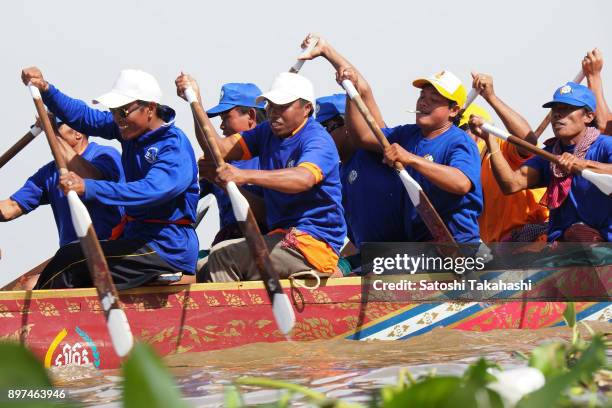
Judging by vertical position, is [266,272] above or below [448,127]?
below

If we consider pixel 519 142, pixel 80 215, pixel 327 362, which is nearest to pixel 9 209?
pixel 80 215

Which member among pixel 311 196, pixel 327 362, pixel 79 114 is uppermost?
pixel 79 114

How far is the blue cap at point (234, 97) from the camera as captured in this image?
6.83 m

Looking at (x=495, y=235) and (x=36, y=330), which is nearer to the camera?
(x=36, y=330)

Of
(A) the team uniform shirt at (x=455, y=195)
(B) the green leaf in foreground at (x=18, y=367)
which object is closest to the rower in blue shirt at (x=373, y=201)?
(A) the team uniform shirt at (x=455, y=195)

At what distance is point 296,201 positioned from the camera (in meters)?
5.63

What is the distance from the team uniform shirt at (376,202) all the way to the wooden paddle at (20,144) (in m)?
1.99

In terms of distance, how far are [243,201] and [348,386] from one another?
1.85 m

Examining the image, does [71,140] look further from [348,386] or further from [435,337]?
[348,386]

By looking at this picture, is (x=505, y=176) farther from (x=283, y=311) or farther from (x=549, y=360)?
(x=549, y=360)

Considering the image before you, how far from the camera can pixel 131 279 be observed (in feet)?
17.5

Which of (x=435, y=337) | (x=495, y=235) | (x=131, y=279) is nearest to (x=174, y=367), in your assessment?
(x=131, y=279)

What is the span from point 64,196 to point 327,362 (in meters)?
2.19

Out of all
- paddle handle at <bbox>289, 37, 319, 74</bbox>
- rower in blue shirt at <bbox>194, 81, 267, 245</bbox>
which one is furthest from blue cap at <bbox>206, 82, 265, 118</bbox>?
paddle handle at <bbox>289, 37, 319, 74</bbox>
